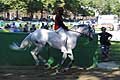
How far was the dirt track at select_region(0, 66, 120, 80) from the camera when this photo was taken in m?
11.8

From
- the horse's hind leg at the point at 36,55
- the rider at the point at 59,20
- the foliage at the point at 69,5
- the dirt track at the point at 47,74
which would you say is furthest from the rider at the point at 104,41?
the foliage at the point at 69,5

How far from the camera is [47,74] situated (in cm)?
1262

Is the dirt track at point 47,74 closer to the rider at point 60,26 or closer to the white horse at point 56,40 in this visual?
the white horse at point 56,40

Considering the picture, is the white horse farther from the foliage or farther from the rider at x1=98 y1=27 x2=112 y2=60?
the foliage

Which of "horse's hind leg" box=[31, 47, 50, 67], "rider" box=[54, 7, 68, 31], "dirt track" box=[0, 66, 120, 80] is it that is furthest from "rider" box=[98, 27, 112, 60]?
"rider" box=[54, 7, 68, 31]

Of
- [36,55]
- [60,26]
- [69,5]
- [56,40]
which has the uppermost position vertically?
[60,26]

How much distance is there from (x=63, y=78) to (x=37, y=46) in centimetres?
218

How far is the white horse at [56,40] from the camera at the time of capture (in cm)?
1313

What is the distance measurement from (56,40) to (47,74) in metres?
1.18

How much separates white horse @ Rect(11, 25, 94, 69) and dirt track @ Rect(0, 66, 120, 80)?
0.53 meters

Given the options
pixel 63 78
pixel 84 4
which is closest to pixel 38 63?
pixel 63 78

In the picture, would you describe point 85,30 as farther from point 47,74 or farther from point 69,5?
point 69,5

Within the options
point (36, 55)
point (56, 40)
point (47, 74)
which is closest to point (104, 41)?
point (36, 55)

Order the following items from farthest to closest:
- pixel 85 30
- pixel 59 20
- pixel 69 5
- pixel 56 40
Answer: pixel 69 5 → pixel 85 30 → pixel 59 20 → pixel 56 40
